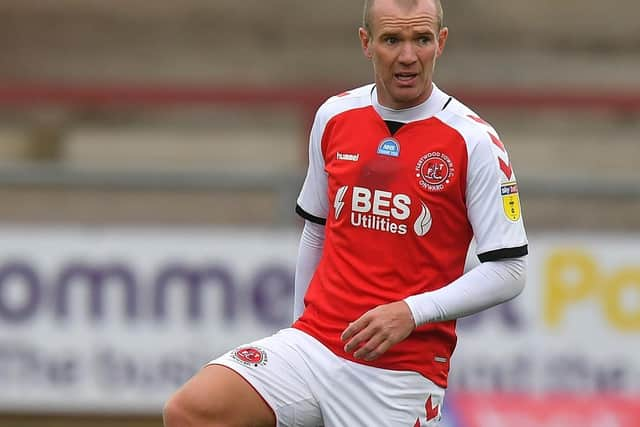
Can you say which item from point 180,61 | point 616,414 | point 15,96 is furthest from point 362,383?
point 180,61

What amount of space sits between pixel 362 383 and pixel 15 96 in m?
5.48

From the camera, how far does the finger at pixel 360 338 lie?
3.71 metres

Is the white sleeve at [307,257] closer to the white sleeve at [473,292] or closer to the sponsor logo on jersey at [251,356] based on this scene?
the sponsor logo on jersey at [251,356]

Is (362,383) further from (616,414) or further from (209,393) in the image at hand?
(616,414)

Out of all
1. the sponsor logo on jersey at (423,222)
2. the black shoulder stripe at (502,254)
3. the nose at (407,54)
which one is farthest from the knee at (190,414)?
the nose at (407,54)

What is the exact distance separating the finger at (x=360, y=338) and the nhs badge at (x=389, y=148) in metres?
0.58

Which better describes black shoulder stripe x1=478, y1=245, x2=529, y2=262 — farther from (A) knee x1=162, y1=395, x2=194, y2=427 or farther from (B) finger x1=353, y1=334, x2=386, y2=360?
(A) knee x1=162, y1=395, x2=194, y2=427

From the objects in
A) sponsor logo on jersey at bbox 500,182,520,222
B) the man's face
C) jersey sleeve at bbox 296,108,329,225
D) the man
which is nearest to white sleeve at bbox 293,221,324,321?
jersey sleeve at bbox 296,108,329,225

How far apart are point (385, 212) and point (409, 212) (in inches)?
2.9

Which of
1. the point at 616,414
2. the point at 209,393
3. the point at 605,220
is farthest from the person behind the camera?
the point at 605,220

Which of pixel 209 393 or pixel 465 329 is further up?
pixel 209 393

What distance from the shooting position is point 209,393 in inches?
152

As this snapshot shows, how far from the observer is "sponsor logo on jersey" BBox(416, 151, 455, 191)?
3916mm

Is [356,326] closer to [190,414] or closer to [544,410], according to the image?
[190,414]
